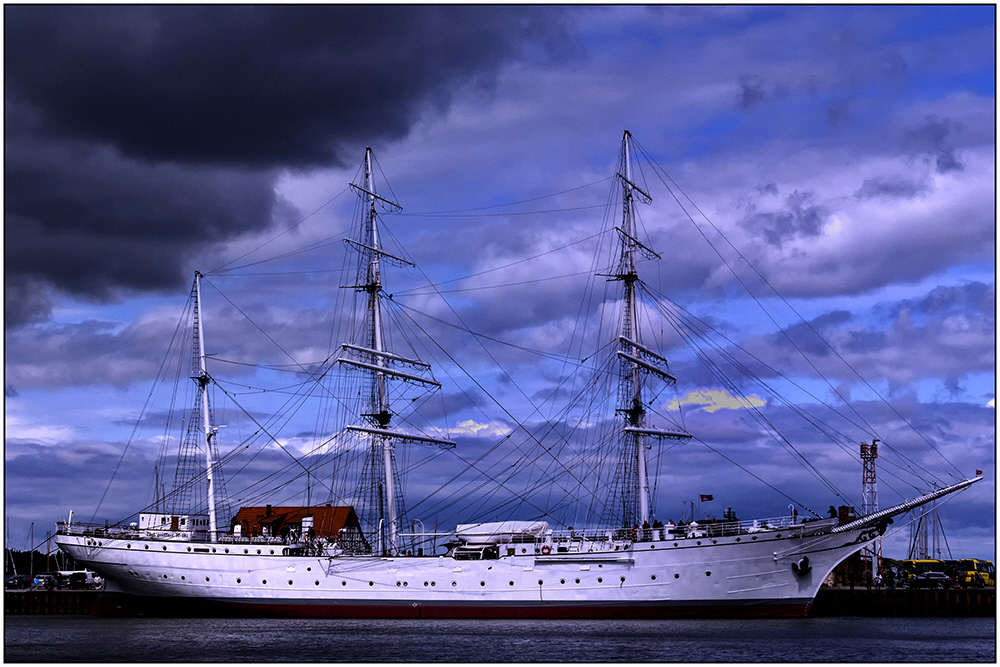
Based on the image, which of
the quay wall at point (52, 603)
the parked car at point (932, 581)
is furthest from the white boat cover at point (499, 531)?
the quay wall at point (52, 603)

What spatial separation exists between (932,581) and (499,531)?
38873 millimetres

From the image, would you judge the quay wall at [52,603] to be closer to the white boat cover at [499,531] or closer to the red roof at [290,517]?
the red roof at [290,517]

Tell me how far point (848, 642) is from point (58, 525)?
5221 cm

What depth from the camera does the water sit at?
46375mm

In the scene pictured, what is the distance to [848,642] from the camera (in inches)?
2031

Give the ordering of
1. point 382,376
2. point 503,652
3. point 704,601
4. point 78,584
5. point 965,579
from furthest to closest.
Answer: point 78,584 → point 965,579 → point 382,376 → point 704,601 → point 503,652

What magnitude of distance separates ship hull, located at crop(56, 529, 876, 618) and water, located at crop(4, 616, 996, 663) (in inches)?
63.2

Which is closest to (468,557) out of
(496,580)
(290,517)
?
(496,580)

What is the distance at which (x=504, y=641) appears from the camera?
168 ft

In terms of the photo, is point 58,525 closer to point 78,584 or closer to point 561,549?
point 78,584

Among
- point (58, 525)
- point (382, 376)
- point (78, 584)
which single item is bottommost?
point (78, 584)

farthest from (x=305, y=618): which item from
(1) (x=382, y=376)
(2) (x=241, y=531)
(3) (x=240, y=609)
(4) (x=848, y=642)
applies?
(4) (x=848, y=642)

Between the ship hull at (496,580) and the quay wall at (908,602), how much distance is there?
12.9 m

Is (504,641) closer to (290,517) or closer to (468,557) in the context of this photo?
(468,557)
